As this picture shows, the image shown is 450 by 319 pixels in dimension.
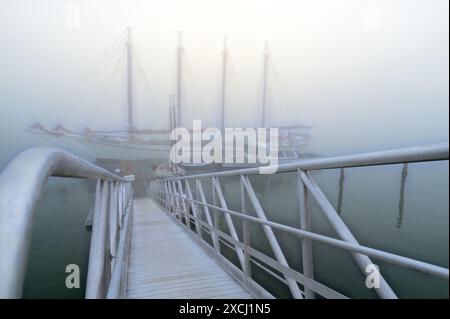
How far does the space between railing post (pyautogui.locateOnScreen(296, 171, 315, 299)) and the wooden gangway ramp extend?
80 cm

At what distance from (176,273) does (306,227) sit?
5.93ft

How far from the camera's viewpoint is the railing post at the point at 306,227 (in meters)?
1.93

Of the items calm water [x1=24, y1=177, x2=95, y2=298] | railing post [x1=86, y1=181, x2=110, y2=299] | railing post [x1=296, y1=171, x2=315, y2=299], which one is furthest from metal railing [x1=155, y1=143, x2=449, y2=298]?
calm water [x1=24, y1=177, x2=95, y2=298]

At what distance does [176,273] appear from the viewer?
11.0ft

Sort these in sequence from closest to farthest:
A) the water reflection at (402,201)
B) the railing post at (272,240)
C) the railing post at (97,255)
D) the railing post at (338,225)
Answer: the railing post at (338,225), the water reflection at (402,201), the railing post at (97,255), the railing post at (272,240)

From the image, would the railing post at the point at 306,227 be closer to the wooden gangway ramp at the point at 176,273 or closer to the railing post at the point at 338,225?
the railing post at the point at 338,225

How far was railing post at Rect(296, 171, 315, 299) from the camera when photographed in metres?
1.93

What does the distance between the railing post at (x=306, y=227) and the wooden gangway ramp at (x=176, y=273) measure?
0.80 meters

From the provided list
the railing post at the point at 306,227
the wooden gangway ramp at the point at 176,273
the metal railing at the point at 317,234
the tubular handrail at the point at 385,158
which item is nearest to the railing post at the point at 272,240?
the metal railing at the point at 317,234

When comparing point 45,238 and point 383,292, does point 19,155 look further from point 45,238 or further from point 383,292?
point 45,238

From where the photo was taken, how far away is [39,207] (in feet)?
2.59

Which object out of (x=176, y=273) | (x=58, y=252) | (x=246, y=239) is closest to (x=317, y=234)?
(x=246, y=239)

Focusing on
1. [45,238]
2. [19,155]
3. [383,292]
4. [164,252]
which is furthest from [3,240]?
[45,238]
